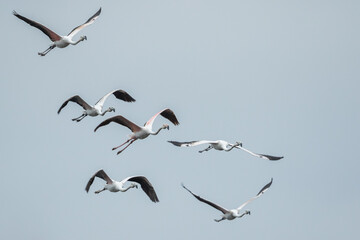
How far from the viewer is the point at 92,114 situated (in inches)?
1962

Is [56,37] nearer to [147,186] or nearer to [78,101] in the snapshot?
[78,101]

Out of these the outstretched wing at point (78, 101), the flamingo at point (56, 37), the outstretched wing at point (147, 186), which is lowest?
the outstretched wing at point (147, 186)

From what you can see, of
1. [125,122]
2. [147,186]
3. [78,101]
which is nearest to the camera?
[125,122]

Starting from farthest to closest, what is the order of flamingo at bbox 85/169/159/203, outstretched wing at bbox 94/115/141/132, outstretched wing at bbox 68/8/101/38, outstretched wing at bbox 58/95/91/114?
1. outstretched wing at bbox 68/8/101/38
2. outstretched wing at bbox 58/95/91/114
3. flamingo at bbox 85/169/159/203
4. outstretched wing at bbox 94/115/141/132

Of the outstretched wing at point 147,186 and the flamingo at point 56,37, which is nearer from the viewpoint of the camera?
the outstretched wing at point 147,186

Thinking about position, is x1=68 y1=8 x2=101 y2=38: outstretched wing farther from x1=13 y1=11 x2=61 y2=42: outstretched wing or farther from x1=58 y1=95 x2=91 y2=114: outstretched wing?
x1=58 y1=95 x2=91 y2=114: outstretched wing

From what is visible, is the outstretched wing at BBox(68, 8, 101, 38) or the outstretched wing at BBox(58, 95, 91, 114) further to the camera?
the outstretched wing at BBox(68, 8, 101, 38)

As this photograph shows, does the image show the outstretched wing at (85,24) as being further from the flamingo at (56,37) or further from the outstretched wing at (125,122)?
the outstretched wing at (125,122)

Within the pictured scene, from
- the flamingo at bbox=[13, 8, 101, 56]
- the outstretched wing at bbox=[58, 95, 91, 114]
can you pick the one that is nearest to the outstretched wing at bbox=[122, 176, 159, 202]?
the outstretched wing at bbox=[58, 95, 91, 114]

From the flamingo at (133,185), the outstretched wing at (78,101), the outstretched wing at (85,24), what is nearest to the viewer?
the flamingo at (133,185)

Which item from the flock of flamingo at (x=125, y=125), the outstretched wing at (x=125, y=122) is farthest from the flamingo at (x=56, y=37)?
the outstretched wing at (x=125, y=122)

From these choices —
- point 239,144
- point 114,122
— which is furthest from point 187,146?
point 114,122

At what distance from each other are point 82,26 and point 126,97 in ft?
14.0

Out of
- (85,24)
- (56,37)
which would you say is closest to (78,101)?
(56,37)
